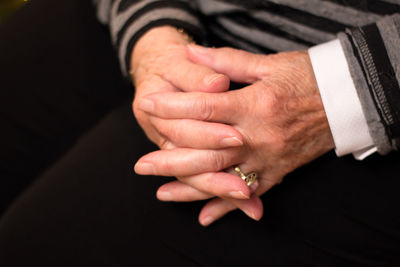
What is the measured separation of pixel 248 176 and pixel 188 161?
104 mm

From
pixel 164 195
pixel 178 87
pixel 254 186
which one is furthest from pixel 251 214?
pixel 178 87

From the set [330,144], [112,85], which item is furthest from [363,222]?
[112,85]

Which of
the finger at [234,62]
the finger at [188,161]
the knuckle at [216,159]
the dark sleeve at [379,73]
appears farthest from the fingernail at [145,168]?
the dark sleeve at [379,73]

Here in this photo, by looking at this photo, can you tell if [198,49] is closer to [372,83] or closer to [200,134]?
[200,134]

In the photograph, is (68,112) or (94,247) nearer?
(94,247)

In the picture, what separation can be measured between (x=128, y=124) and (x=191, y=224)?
26 centimetres

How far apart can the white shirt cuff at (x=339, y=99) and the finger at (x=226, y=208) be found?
0.16 metres

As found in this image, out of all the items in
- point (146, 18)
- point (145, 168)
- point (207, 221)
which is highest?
point (146, 18)

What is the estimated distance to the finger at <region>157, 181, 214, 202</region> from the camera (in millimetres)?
647

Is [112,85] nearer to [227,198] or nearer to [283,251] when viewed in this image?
[227,198]

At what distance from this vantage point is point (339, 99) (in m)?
0.59

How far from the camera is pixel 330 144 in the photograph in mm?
646

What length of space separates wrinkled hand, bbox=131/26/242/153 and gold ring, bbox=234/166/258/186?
0.07 meters

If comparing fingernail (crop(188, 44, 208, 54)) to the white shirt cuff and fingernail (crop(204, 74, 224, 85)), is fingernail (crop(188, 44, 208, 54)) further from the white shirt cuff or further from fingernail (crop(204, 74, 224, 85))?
the white shirt cuff
